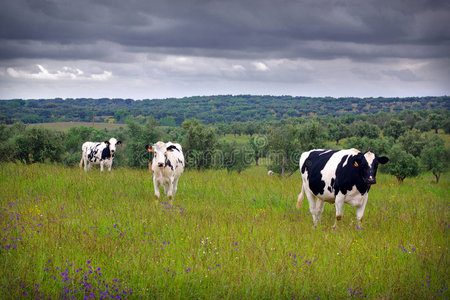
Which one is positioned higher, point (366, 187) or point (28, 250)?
point (366, 187)

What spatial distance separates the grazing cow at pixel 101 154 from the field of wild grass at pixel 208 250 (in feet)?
34.1

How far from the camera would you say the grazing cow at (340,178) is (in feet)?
29.1

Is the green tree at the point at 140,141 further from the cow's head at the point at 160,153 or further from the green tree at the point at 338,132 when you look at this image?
the green tree at the point at 338,132

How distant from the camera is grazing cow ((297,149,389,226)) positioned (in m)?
8.88

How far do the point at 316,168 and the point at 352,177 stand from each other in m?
1.23

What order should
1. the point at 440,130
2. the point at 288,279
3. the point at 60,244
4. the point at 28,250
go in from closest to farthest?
the point at 288,279
the point at 28,250
the point at 60,244
the point at 440,130

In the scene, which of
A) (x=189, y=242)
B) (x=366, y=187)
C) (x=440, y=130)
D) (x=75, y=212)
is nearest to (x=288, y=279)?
(x=189, y=242)

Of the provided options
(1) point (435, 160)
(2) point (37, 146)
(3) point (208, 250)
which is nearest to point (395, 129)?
(1) point (435, 160)

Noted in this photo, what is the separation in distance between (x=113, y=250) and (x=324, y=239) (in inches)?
178

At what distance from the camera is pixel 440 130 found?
128 m

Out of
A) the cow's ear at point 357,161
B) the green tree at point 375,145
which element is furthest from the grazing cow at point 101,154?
the green tree at point 375,145

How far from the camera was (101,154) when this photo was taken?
21.9m

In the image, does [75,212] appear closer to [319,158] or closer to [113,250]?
[113,250]

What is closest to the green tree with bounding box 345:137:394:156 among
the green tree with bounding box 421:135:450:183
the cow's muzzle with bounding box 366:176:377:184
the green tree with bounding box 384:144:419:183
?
the green tree with bounding box 421:135:450:183
